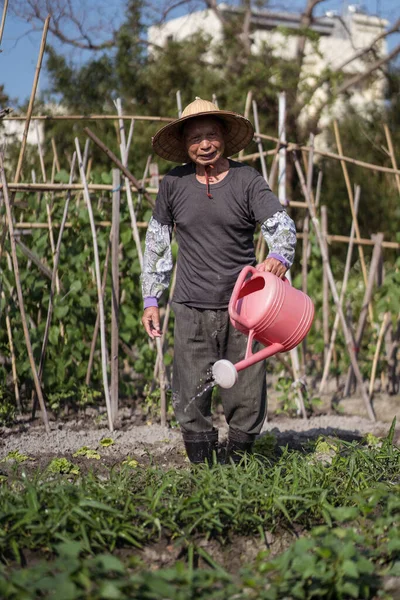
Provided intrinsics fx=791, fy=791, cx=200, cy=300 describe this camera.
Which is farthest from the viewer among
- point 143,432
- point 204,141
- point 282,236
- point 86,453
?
point 143,432

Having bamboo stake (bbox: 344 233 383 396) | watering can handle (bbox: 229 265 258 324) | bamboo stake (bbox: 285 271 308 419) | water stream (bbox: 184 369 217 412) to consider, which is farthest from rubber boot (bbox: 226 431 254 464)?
bamboo stake (bbox: 344 233 383 396)

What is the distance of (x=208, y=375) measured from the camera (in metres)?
3.30

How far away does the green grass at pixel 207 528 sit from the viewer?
1.96 meters

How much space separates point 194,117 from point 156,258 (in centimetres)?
62

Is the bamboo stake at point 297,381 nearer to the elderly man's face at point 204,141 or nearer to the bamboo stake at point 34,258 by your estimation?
the bamboo stake at point 34,258

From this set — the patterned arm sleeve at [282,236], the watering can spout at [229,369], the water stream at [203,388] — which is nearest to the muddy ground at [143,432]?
the water stream at [203,388]

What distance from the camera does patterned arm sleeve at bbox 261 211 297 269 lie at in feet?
9.89

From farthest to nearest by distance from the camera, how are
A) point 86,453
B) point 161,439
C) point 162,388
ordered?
point 162,388, point 161,439, point 86,453

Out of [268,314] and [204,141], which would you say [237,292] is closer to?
[268,314]

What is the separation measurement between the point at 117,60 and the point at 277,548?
35.6ft

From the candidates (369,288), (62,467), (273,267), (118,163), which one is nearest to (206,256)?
(273,267)

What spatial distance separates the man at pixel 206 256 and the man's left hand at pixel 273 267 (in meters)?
0.17

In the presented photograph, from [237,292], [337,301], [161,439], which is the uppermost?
[237,292]

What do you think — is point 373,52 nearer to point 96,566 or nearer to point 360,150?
point 360,150
